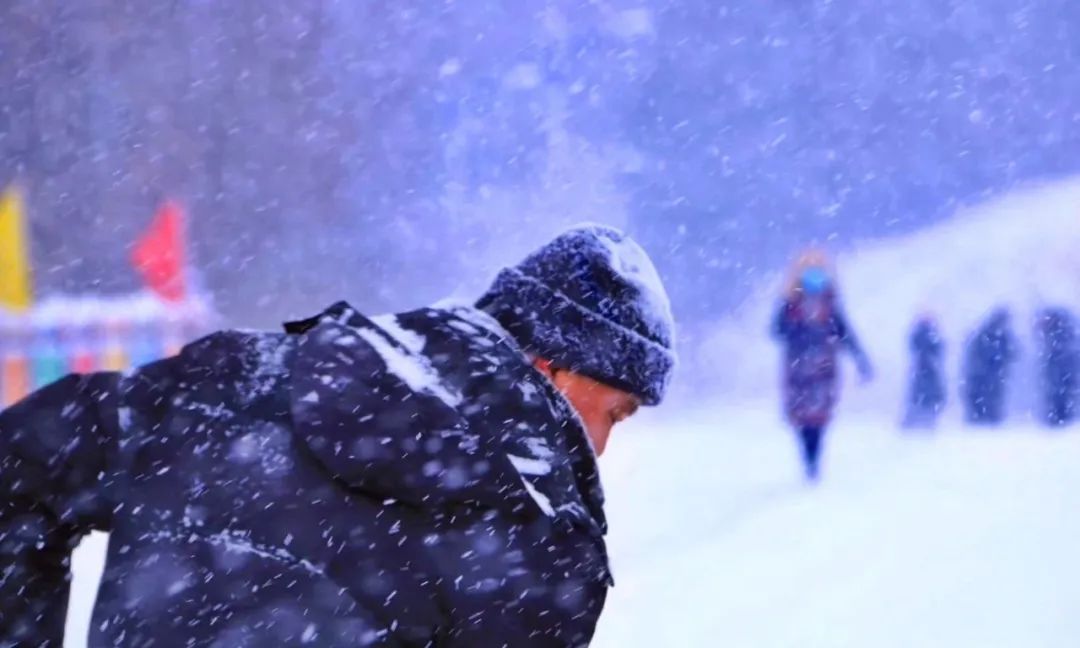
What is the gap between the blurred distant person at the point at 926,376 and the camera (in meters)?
3.71

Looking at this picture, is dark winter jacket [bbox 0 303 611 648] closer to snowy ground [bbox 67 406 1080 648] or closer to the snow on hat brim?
the snow on hat brim

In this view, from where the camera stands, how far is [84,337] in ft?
10.7

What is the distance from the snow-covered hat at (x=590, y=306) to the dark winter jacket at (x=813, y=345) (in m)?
2.28

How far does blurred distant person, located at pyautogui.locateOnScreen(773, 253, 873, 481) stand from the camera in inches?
121

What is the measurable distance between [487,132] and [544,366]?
4.66 m

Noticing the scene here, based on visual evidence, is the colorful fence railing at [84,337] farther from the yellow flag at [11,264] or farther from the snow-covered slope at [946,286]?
the snow-covered slope at [946,286]

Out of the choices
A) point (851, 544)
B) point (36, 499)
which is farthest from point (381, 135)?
point (36, 499)

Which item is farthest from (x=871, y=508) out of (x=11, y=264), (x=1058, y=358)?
(x=11, y=264)

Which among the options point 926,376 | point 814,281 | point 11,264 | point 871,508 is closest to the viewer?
point 871,508

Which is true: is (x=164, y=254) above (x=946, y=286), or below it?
above

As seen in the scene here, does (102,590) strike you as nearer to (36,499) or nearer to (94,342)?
(36,499)

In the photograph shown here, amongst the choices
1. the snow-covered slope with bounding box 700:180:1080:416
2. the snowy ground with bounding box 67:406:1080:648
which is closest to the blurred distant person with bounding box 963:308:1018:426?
the snow-covered slope with bounding box 700:180:1080:416

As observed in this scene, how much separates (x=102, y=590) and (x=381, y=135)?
5353mm

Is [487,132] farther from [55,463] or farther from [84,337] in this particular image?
A: [55,463]
